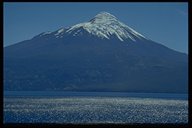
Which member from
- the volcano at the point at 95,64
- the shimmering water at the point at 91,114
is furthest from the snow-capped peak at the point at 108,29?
the shimmering water at the point at 91,114

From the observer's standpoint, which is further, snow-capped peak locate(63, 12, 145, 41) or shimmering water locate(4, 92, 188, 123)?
snow-capped peak locate(63, 12, 145, 41)

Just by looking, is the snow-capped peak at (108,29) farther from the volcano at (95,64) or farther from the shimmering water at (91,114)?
the shimmering water at (91,114)

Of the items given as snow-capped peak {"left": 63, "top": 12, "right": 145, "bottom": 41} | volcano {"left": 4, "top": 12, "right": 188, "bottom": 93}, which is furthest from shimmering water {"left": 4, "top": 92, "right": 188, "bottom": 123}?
snow-capped peak {"left": 63, "top": 12, "right": 145, "bottom": 41}

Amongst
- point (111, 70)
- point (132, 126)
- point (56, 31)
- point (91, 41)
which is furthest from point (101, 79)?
point (132, 126)

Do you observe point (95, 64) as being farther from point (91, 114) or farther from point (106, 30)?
point (91, 114)

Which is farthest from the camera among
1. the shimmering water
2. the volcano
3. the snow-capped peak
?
the snow-capped peak

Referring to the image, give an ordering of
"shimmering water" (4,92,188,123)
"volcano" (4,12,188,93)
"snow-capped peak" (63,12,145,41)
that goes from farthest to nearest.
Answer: "snow-capped peak" (63,12,145,41) → "volcano" (4,12,188,93) → "shimmering water" (4,92,188,123)

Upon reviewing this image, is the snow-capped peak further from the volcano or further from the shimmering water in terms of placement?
the shimmering water

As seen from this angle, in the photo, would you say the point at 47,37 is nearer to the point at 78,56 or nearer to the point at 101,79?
the point at 78,56
